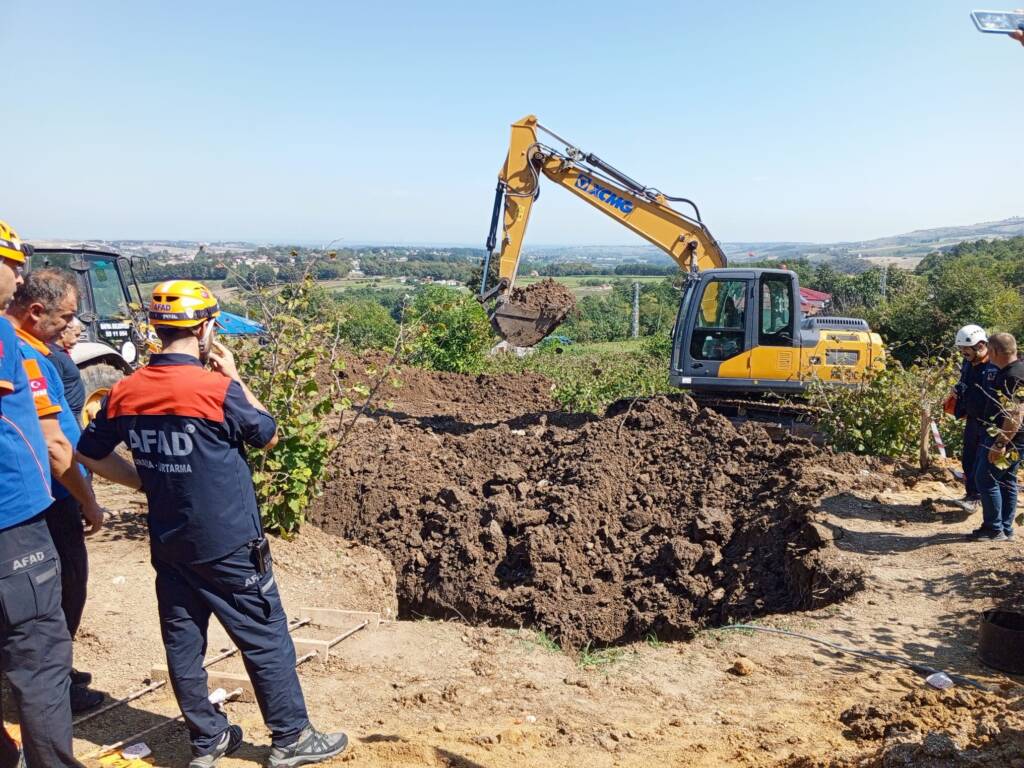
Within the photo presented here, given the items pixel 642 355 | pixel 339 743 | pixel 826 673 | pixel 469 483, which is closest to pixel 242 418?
pixel 339 743

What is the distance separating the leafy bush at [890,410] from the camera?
28.0 feet

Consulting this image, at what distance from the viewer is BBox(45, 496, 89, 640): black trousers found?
11.9 ft

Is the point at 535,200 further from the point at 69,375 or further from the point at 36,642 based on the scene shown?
the point at 36,642

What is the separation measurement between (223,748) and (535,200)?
1058cm

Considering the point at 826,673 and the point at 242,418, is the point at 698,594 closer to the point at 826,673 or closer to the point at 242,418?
the point at 826,673

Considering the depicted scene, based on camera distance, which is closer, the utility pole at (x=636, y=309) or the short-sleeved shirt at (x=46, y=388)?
the short-sleeved shirt at (x=46, y=388)

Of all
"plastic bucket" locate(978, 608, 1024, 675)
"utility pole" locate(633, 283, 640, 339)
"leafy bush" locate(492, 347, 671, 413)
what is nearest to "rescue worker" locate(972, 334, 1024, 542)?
"plastic bucket" locate(978, 608, 1024, 675)

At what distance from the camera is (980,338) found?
270 inches

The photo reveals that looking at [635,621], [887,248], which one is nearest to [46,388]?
[635,621]

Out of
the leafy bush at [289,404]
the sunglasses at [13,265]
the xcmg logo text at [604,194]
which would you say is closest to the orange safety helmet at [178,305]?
the sunglasses at [13,265]

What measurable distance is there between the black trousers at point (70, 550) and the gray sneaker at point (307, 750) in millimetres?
1211

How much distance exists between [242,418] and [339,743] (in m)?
1.51

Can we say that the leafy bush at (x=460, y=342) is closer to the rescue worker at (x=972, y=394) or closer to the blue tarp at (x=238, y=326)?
the blue tarp at (x=238, y=326)

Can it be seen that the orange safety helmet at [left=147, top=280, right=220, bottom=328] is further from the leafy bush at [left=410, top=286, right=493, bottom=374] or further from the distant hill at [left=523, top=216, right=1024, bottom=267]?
the distant hill at [left=523, top=216, right=1024, bottom=267]
